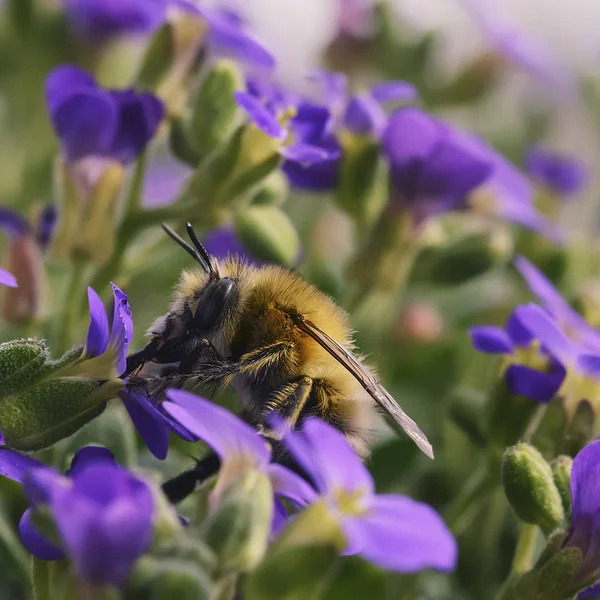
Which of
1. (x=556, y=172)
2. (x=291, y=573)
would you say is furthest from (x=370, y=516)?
(x=556, y=172)

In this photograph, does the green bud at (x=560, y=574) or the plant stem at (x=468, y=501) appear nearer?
the green bud at (x=560, y=574)

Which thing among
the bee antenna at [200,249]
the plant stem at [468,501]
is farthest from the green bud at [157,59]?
the plant stem at [468,501]

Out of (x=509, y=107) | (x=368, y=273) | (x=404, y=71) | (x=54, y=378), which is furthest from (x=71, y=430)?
(x=509, y=107)

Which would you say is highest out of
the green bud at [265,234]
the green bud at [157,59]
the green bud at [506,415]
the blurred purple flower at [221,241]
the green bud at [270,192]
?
the green bud at [157,59]

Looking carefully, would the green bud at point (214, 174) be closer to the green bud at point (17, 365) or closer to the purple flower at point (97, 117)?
the purple flower at point (97, 117)

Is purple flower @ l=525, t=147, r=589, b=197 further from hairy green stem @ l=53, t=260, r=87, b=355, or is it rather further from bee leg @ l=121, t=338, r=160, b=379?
bee leg @ l=121, t=338, r=160, b=379
